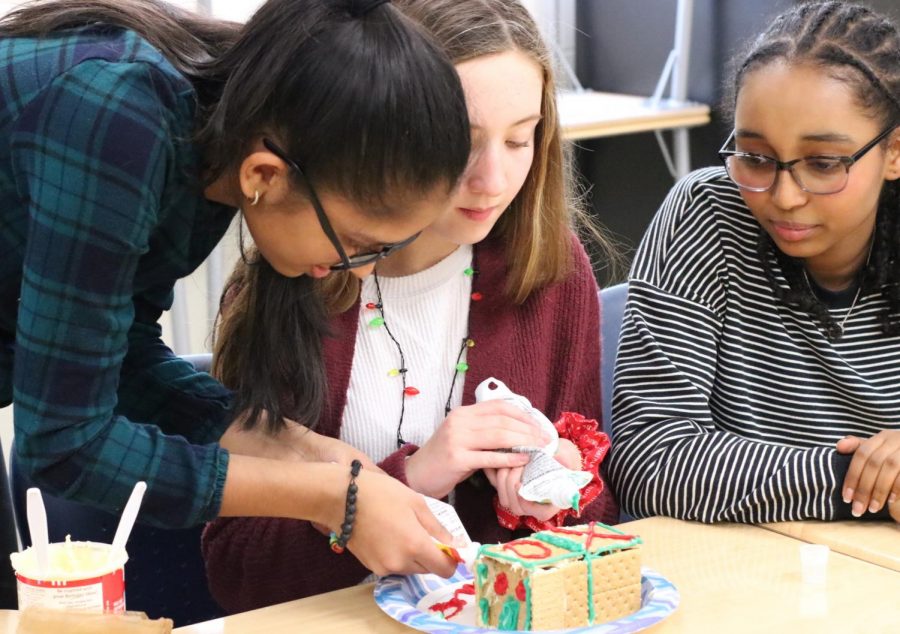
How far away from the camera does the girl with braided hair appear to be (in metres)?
1.43

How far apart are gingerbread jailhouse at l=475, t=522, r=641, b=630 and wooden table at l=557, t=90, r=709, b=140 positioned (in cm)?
224

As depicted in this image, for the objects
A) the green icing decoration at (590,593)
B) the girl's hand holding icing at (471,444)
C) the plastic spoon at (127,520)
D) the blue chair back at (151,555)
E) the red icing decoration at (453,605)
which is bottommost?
the blue chair back at (151,555)

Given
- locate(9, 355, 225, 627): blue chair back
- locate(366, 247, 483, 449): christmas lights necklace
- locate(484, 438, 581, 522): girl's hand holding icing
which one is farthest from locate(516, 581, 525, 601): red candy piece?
locate(9, 355, 225, 627): blue chair back

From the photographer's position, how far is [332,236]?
3.57ft

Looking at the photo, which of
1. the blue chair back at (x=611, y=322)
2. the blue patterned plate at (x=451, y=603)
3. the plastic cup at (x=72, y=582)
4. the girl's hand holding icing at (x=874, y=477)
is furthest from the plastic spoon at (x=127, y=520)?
the blue chair back at (x=611, y=322)

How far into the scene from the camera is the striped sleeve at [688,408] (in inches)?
55.6

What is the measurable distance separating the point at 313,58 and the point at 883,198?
→ 933 millimetres

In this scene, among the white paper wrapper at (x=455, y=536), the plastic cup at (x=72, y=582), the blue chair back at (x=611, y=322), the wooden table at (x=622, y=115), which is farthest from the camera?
the wooden table at (x=622, y=115)

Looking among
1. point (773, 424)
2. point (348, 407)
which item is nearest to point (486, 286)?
point (348, 407)

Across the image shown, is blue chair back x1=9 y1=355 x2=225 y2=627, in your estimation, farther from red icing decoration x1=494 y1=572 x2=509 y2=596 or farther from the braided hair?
the braided hair

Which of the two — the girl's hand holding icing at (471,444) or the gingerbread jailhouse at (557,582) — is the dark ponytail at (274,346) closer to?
the girl's hand holding icing at (471,444)

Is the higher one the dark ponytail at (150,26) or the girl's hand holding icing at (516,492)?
the dark ponytail at (150,26)

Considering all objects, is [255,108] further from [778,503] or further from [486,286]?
[778,503]

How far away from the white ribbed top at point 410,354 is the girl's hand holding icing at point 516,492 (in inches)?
7.1
